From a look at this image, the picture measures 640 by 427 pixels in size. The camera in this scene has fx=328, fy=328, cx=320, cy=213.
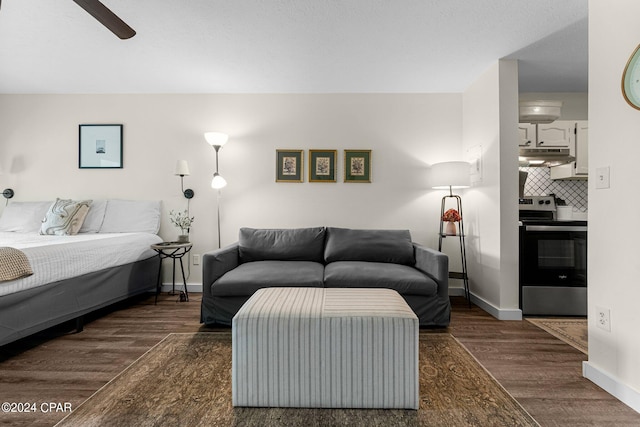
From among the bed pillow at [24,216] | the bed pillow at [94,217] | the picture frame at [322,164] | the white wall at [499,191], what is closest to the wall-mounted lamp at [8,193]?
the bed pillow at [24,216]

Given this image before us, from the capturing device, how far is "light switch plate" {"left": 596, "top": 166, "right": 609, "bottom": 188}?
178cm

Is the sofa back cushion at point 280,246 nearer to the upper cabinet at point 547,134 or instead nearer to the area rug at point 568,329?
the area rug at point 568,329

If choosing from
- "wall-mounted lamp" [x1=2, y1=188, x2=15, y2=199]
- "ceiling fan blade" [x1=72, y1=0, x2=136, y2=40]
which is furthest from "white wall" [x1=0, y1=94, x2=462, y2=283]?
"ceiling fan blade" [x1=72, y1=0, x2=136, y2=40]

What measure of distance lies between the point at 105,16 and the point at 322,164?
8.00 feet

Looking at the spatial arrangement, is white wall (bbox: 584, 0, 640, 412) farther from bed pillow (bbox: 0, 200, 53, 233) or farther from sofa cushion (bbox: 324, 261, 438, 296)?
bed pillow (bbox: 0, 200, 53, 233)

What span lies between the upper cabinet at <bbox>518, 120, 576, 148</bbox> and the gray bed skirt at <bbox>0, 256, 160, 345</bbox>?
165 inches

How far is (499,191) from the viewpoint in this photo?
9.81ft

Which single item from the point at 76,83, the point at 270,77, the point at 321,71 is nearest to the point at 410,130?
the point at 321,71

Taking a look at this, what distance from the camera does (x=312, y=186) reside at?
388 centimetres

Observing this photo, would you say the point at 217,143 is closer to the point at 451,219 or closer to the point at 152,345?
the point at 152,345

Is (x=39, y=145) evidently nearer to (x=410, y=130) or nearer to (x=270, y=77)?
(x=270, y=77)

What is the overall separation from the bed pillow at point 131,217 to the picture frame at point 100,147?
495 millimetres

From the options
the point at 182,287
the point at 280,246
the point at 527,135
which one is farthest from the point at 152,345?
the point at 527,135

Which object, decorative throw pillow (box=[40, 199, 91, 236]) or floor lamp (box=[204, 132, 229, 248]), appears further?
floor lamp (box=[204, 132, 229, 248])
